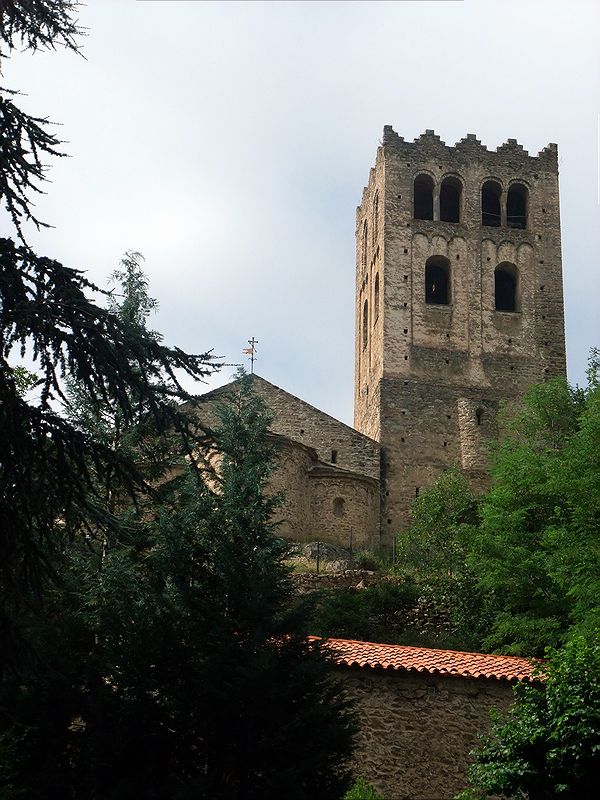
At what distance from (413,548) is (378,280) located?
15.0 meters

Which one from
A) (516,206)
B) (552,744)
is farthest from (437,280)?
(552,744)

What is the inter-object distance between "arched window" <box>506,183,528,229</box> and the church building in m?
0.06

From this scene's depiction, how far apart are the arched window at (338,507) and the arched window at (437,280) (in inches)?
395

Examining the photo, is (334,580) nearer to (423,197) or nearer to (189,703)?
(189,703)

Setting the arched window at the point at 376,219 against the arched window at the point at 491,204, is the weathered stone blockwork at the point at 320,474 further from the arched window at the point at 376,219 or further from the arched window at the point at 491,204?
the arched window at the point at 491,204

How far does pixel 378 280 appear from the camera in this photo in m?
44.0

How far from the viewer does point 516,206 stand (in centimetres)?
4562

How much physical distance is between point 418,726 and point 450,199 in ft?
103

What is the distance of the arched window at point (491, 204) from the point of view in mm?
44938

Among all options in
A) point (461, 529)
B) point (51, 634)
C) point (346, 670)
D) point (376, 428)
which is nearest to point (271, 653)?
point (51, 634)

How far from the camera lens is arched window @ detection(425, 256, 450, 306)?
43.4 metres

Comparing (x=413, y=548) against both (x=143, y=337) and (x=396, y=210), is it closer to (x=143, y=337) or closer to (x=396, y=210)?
(x=396, y=210)

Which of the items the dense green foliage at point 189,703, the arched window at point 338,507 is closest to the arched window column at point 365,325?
the arched window at point 338,507

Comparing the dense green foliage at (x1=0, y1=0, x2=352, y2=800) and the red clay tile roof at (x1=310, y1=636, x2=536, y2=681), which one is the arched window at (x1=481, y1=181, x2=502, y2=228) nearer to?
the red clay tile roof at (x1=310, y1=636, x2=536, y2=681)
